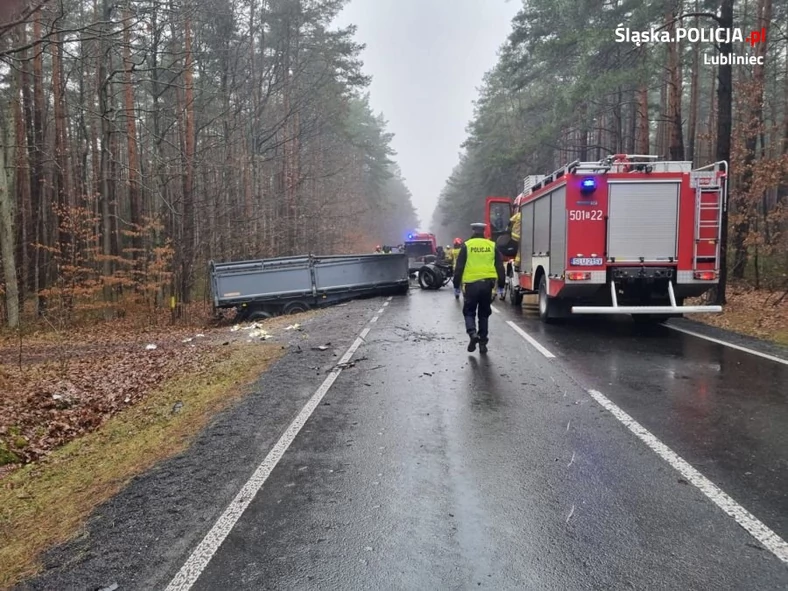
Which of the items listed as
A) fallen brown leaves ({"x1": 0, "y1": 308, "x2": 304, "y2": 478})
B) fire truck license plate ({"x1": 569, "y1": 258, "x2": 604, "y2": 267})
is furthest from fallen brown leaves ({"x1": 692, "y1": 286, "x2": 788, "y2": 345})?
fallen brown leaves ({"x1": 0, "y1": 308, "x2": 304, "y2": 478})

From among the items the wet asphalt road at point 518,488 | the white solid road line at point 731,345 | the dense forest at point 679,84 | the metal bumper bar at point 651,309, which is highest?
the dense forest at point 679,84

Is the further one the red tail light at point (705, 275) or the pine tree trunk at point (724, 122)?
the pine tree trunk at point (724, 122)

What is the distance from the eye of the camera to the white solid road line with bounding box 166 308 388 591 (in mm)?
2940

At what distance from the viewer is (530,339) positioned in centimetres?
998

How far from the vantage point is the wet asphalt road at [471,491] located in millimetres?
2928

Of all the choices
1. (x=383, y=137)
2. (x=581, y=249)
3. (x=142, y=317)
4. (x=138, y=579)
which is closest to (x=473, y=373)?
(x=581, y=249)

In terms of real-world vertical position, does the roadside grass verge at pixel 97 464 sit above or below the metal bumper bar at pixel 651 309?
below

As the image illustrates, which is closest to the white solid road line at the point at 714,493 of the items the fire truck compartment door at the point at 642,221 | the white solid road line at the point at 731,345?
the white solid road line at the point at 731,345

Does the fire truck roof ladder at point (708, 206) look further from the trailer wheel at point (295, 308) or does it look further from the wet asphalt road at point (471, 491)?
the trailer wheel at point (295, 308)

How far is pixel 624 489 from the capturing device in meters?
3.80

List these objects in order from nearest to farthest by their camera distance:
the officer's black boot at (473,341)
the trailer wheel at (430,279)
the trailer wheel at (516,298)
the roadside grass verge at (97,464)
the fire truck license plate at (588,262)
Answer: the roadside grass verge at (97,464)
the officer's black boot at (473,341)
the fire truck license plate at (588,262)
the trailer wheel at (516,298)
the trailer wheel at (430,279)

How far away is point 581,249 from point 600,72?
544 inches

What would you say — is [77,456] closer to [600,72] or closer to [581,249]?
[581,249]

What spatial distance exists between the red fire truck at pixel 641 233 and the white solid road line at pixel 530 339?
3.49 ft
